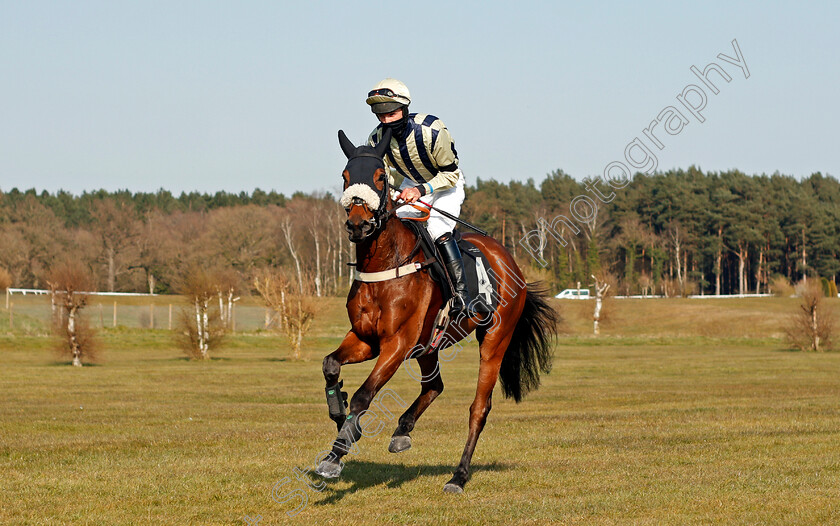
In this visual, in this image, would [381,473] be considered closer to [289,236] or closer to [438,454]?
[438,454]

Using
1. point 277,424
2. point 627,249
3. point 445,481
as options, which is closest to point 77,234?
point 627,249

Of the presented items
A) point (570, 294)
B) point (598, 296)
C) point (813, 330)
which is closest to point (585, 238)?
point (570, 294)

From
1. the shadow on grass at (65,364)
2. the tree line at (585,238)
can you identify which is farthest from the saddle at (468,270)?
the tree line at (585,238)

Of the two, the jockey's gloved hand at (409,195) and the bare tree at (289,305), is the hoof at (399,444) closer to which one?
the jockey's gloved hand at (409,195)

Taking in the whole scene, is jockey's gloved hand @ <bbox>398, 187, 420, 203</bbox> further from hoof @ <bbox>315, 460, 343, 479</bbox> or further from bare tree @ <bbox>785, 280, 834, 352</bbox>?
bare tree @ <bbox>785, 280, 834, 352</bbox>

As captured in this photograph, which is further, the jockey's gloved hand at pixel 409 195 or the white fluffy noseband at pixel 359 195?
the jockey's gloved hand at pixel 409 195

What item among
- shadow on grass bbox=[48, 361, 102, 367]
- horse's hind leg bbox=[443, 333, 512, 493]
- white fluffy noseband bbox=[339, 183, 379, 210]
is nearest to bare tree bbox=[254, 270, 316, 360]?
shadow on grass bbox=[48, 361, 102, 367]

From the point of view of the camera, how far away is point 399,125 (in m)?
8.46

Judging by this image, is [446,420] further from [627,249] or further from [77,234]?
[77,234]

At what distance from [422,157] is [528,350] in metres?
3.18

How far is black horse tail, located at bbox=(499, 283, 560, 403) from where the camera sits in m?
10.7

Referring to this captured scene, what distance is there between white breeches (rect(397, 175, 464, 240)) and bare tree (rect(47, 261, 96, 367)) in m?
35.3

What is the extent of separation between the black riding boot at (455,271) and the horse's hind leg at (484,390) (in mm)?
692

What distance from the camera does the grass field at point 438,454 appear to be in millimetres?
7418
